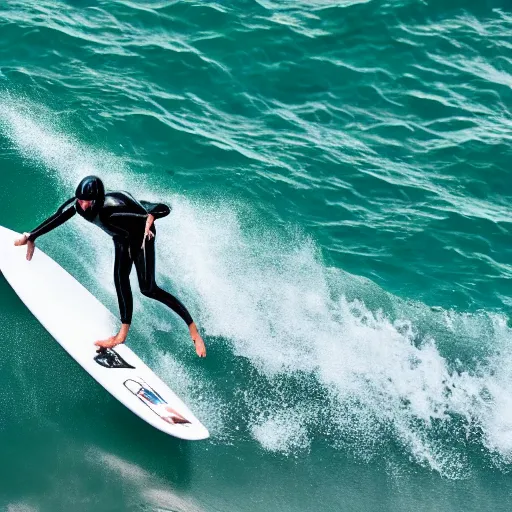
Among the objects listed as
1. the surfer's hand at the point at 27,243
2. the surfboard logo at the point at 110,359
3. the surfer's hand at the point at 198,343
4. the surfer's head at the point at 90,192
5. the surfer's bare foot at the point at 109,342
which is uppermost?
the surfer's head at the point at 90,192

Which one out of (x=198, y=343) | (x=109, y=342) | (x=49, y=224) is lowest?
(x=109, y=342)

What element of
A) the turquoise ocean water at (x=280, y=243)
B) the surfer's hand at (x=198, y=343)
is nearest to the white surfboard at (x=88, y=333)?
the turquoise ocean water at (x=280, y=243)

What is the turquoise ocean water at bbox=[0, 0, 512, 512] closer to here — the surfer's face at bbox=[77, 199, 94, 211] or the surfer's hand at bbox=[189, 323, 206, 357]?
the surfer's hand at bbox=[189, 323, 206, 357]

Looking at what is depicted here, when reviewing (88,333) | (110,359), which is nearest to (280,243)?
(88,333)

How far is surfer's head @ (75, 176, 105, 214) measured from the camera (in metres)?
8.53

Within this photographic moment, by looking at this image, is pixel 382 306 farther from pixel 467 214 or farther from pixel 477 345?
pixel 467 214

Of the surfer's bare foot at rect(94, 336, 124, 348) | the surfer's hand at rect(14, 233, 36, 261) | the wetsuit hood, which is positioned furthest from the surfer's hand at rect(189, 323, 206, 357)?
the surfer's hand at rect(14, 233, 36, 261)

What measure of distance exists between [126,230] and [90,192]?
60 centimetres

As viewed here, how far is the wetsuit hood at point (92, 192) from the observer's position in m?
8.53

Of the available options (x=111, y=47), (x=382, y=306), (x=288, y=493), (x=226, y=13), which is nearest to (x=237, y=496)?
(x=288, y=493)

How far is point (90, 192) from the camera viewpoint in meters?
8.54

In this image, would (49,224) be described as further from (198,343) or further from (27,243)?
(198,343)

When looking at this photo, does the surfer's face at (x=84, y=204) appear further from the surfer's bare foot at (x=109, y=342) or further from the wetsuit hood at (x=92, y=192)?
the surfer's bare foot at (x=109, y=342)

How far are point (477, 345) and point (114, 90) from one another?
7159 millimetres
